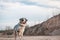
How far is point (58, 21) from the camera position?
52.2m

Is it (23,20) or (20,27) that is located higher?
(23,20)

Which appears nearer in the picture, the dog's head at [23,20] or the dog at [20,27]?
the dog's head at [23,20]

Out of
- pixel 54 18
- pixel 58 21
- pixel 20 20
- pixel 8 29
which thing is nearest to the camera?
pixel 20 20

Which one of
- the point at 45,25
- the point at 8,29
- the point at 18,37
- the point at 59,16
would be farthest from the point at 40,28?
the point at 18,37

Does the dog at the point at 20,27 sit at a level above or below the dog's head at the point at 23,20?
below

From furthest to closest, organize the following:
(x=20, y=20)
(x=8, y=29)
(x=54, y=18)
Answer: (x=54, y=18)
(x=8, y=29)
(x=20, y=20)

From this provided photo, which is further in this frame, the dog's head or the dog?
the dog

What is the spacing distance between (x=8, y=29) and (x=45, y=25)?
9743 mm

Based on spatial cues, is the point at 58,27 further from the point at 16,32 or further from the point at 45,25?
the point at 16,32

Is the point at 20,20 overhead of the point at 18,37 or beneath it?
overhead

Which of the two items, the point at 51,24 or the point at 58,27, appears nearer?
the point at 58,27

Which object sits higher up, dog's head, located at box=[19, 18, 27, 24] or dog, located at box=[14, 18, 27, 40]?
dog's head, located at box=[19, 18, 27, 24]

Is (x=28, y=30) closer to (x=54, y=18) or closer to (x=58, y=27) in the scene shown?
(x=54, y=18)

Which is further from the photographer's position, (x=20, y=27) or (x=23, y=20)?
(x=20, y=27)
